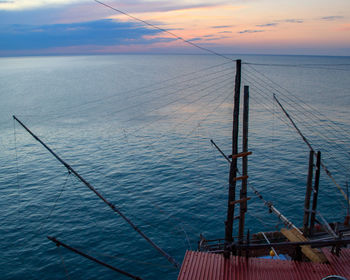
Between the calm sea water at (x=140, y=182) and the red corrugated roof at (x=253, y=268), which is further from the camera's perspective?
the calm sea water at (x=140, y=182)

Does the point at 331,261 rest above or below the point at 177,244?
above

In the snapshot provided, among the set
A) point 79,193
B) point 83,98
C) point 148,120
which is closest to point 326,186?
point 79,193

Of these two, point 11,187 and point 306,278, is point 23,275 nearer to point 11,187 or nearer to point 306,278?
point 11,187

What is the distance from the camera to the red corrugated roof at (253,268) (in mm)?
18625

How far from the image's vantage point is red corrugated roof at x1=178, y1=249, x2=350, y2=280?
61.1ft

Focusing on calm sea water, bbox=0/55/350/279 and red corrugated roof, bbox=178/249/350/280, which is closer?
red corrugated roof, bbox=178/249/350/280

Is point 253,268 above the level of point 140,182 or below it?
above

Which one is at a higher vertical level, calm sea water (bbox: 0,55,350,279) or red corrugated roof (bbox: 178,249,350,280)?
red corrugated roof (bbox: 178,249,350,280)

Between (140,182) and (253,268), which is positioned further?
(140,182)

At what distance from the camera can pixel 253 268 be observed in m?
19.4

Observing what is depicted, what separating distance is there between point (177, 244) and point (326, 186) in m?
26.6

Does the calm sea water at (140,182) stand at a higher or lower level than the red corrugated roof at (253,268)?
lower

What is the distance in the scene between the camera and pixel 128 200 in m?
42.5

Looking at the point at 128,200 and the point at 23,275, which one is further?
the point at 128,200
